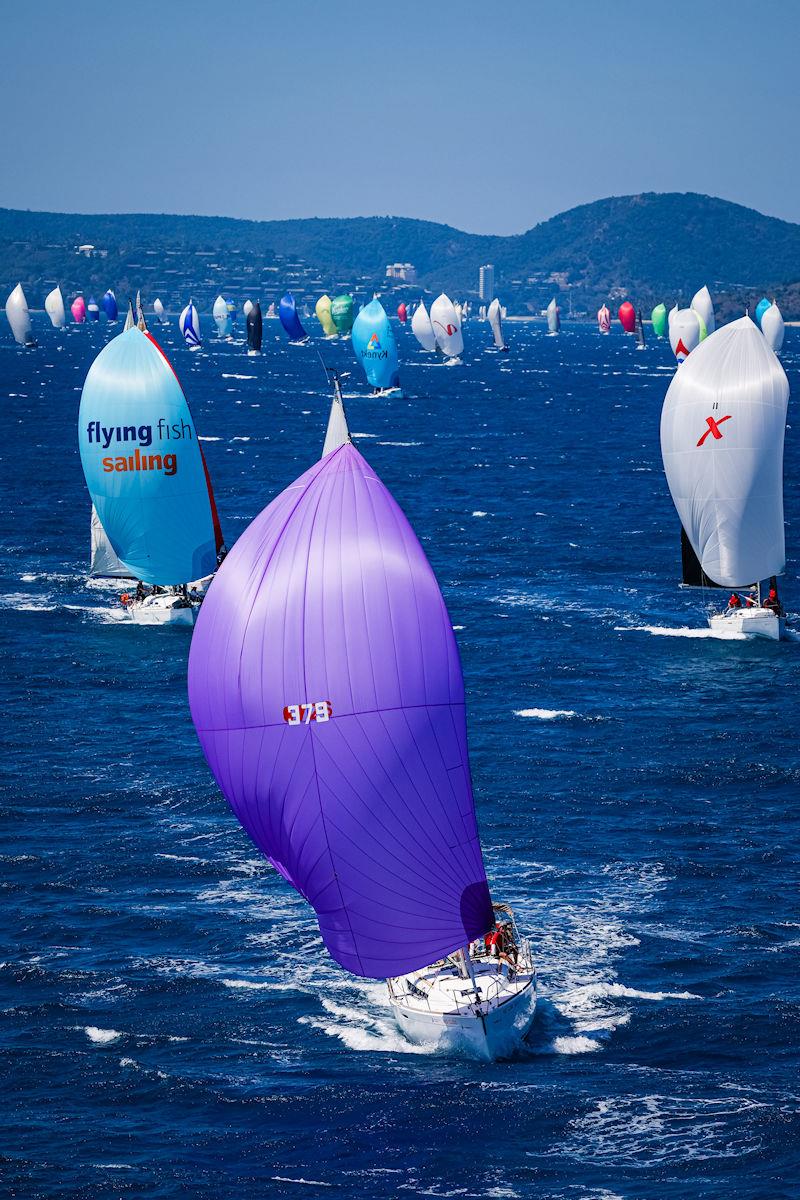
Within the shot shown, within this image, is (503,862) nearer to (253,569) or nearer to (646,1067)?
(646,1067)

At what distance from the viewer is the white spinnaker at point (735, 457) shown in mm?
63719

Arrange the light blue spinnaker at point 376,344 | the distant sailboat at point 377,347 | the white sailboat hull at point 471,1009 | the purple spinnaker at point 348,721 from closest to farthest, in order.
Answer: the purple spinnaker at point 348,721 → the white sailboat hull at point 471,1009 → the light blue spinnaker at point 376,344 → the distant sailboat at point 377,347

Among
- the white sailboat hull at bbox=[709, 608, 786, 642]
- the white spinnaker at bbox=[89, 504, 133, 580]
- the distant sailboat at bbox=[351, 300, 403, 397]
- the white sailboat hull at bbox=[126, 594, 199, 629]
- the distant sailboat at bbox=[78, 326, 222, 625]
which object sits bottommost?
the white sailboat hull at bbox=[709, 608, 786, 642]

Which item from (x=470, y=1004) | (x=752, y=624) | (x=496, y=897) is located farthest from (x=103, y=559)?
(x=470, y=1004)

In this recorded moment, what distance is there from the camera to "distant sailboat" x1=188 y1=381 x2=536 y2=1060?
29.8 m

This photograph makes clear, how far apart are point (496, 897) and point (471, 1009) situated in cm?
849

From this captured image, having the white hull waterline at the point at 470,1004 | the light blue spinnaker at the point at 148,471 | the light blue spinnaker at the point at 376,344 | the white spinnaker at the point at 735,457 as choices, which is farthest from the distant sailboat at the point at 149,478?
the light blue spinnaker at the point at 376,344

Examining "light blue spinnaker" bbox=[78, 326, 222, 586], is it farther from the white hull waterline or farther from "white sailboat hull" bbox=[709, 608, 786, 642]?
the white hull waterline

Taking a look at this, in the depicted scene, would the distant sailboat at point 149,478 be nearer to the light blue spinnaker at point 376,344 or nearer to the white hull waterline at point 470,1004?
the white hull waterline at point 470,1004

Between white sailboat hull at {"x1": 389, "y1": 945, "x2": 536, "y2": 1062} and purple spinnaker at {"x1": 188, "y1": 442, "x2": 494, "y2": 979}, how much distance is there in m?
1.50

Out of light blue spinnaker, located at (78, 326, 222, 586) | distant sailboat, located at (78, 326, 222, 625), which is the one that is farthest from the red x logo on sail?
light blue spinnaker, located at (78, 326, 222, 586)

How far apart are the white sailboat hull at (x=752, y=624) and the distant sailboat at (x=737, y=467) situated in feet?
0.12

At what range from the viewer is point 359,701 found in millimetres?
29766

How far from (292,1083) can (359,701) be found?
7868mm
